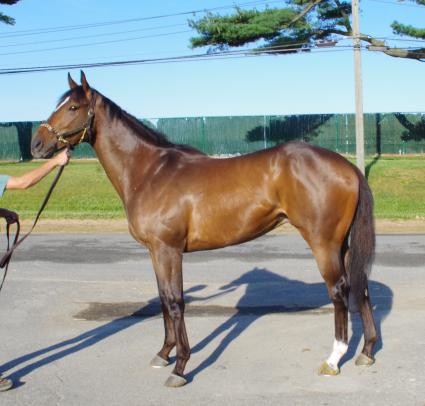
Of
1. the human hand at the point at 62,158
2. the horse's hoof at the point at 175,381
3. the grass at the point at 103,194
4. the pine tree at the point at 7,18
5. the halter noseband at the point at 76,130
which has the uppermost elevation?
the pine tree at the point at 7,18

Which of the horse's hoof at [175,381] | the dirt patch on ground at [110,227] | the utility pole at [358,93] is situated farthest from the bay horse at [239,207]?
the utility pole at [358,93]

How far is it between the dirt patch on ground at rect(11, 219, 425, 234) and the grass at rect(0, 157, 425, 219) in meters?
0.72

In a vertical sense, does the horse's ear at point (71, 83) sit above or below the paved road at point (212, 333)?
above

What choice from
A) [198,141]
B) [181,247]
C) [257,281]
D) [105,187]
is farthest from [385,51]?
[181,247]

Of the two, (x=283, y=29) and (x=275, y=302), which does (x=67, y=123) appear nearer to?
(x=275, y=302)

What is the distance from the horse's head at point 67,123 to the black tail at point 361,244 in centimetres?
254

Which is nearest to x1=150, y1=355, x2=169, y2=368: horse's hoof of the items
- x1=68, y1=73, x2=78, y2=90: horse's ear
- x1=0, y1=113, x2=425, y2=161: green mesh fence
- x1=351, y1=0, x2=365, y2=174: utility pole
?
x1=68, y1=73, x2=78, y2=90: horse's ear

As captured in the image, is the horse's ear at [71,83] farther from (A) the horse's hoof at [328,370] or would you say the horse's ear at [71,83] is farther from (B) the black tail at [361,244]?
(A) the horse's hoof at [328,370]

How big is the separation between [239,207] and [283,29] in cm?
2167

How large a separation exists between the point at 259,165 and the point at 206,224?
2.30 ft

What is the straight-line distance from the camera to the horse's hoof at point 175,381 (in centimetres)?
520

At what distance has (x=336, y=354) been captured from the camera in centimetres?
546

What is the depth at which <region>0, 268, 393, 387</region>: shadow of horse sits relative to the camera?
6.00 meters

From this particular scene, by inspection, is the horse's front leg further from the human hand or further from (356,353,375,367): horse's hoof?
(356,353,375,367): horse's hoof
